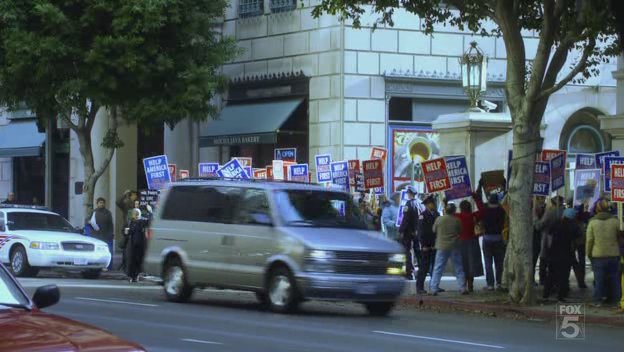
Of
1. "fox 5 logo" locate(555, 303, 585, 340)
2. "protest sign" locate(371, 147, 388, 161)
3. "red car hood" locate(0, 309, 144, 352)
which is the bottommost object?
"fox 5 logo" locate(555, 303, 585, 340)

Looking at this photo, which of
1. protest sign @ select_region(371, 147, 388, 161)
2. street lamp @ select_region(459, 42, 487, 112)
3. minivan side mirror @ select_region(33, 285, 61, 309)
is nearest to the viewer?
minivan side mirror @ select_region(33, 285, 61, 309)

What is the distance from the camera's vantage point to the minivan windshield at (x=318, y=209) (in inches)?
746

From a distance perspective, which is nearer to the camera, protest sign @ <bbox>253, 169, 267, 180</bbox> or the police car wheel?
the police car wheel

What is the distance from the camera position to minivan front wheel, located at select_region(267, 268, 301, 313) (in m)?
18.4

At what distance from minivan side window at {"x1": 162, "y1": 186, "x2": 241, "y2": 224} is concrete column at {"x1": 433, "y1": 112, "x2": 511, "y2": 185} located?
8678 millimetres

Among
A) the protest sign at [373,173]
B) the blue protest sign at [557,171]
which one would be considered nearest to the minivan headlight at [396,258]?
the blue protest sign at [557,171]

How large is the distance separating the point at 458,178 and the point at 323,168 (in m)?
6.78

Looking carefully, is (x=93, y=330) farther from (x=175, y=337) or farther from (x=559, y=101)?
(x=559, y=101)

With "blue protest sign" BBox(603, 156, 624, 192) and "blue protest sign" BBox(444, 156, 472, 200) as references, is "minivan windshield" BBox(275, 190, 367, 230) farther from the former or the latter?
"blue protest sign" BBox(603, 156, 624, 192)

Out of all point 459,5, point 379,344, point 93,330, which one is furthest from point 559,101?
point 93,330

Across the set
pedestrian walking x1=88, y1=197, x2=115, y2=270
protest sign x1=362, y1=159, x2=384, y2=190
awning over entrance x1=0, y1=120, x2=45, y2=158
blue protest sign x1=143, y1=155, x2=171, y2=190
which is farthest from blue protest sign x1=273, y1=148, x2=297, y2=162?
awning over entrance x1=0, y1=120, x2=45, y2=158

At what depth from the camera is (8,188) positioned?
4525 cm

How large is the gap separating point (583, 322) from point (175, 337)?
7100 mm

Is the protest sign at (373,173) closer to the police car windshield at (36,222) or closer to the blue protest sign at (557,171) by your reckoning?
the blue protest sign at (557,171)
